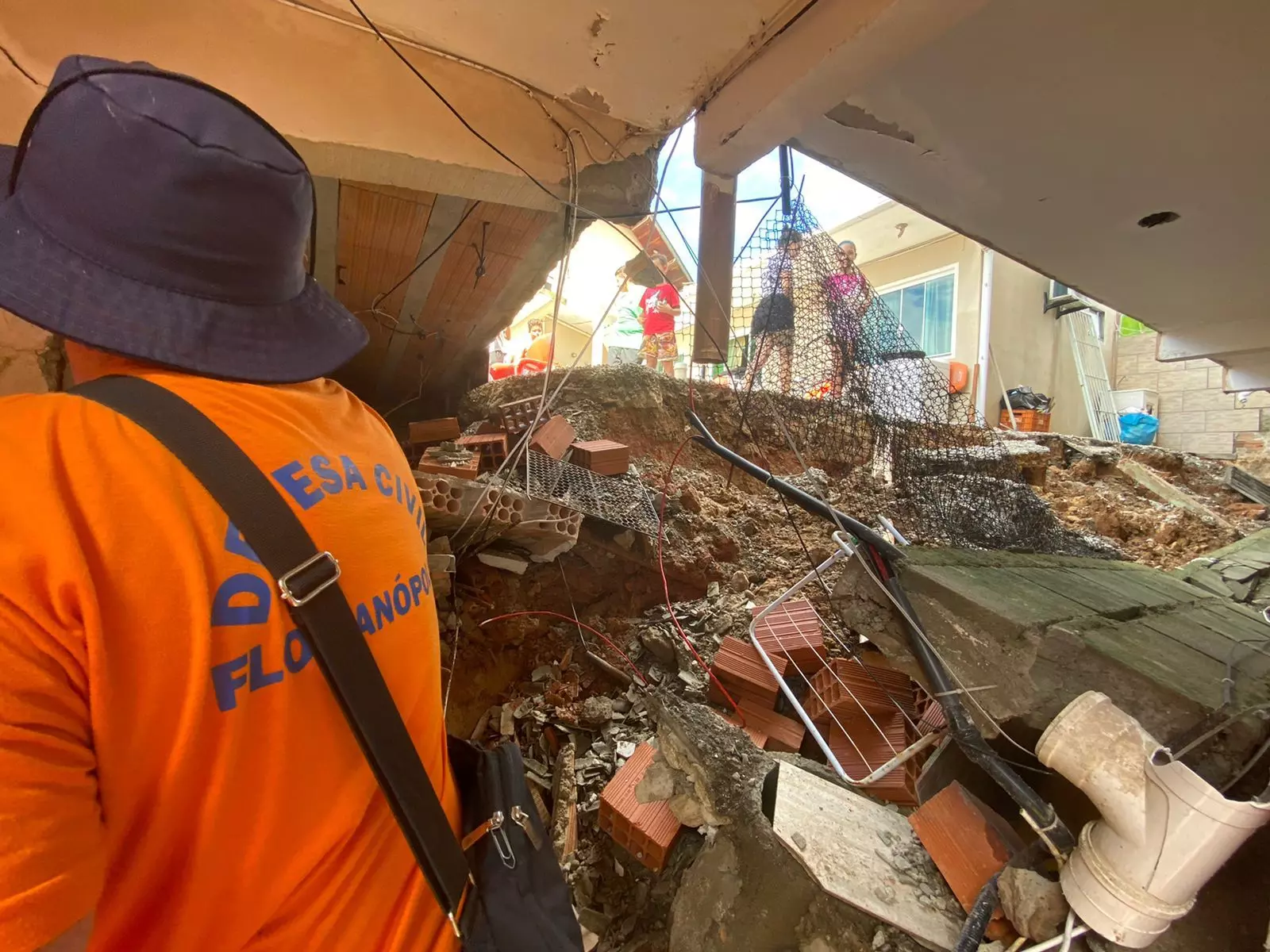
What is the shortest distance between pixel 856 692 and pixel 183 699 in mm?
2572

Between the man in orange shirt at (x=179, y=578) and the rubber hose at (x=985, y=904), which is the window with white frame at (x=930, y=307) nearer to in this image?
the rubber hose at (x=985, y=904)

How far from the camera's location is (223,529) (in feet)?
2.11

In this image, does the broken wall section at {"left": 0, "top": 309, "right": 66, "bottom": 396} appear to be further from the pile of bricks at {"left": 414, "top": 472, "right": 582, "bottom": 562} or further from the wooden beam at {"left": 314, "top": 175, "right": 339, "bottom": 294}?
the pile of bricks at {"left": 414, "top": 472, "right": 582, "bottom": 562}

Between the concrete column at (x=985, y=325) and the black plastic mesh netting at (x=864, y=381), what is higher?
the concrete column at (x=985, y=325)

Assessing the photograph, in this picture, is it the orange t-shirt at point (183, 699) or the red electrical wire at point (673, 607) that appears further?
the red electrical wire at point (673, 607)

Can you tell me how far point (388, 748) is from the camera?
762 millimetres

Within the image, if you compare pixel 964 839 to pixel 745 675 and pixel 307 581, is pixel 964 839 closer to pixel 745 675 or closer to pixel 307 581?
pixel 745 675

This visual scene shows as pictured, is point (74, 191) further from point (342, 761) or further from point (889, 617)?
point (889, 617)

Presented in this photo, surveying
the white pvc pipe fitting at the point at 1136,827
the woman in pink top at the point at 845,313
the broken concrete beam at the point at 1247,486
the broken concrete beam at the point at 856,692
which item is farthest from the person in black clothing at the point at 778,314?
the broken concrete beam at the point at 1247,486

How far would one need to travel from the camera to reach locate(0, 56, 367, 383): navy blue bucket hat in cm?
71

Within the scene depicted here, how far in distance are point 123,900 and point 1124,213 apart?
389 centimetres

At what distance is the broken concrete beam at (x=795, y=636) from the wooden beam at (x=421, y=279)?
2532 millimetres

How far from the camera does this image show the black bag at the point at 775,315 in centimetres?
303

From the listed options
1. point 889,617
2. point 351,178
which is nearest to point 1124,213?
point 889,617
